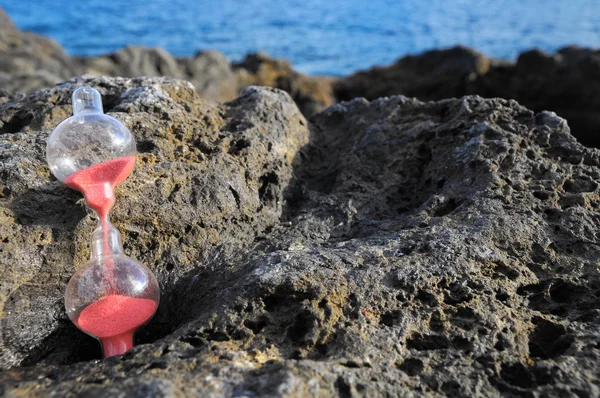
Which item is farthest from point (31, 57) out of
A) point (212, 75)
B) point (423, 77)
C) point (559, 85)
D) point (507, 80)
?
point (559, 85)

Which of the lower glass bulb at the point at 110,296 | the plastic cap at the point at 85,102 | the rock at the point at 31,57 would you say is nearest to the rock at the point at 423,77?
the rock at the point at 31,57

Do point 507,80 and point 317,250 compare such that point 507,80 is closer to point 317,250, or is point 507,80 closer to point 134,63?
point 134,63

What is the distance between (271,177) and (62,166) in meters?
1.13

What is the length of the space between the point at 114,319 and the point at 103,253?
252 mm

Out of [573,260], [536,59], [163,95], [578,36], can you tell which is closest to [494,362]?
[573,260]

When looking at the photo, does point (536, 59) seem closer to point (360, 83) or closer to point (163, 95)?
point (360, 83)

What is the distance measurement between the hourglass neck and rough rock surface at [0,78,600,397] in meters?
0.17

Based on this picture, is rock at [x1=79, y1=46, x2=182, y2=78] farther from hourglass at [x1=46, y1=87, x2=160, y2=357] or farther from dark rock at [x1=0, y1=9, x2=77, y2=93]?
hourglass at [x1=46, y1=87, x2=160, y2=357]

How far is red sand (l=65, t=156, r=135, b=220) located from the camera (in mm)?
2273

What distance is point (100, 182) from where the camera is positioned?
2305 mm

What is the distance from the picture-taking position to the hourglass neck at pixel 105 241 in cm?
227

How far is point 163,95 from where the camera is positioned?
123 inches

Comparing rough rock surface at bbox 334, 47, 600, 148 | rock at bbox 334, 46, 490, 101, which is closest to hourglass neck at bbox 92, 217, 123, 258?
rough rock surface at bbox 334, 47, 600, 148

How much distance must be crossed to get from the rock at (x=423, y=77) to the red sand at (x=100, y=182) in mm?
11252
